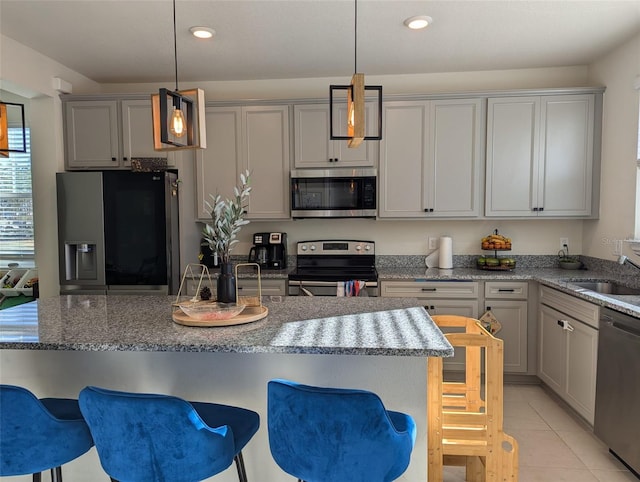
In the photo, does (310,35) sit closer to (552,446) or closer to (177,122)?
(177,122)

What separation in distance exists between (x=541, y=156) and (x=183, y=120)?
9.71ft

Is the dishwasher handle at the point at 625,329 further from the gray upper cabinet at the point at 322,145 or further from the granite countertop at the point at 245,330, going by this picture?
the gray upper cabinet at the point at 322,145

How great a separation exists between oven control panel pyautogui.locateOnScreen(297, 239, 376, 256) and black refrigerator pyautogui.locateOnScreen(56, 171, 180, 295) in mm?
1200

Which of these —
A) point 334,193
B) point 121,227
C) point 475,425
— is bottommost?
point 475,425

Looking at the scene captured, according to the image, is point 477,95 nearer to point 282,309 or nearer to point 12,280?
point 282,309

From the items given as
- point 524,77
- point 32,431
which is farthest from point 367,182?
point 32,431

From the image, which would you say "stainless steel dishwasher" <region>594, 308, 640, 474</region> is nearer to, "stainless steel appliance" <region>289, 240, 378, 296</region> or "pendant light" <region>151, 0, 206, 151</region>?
"stainless steel appliance" <region>289, 240, 378, 296</region>

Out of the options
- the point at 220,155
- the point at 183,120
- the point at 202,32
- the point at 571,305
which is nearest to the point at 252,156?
the point at 220,155

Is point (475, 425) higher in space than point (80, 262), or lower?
lower

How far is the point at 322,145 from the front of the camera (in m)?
3.65

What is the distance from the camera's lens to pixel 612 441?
7.70 feet

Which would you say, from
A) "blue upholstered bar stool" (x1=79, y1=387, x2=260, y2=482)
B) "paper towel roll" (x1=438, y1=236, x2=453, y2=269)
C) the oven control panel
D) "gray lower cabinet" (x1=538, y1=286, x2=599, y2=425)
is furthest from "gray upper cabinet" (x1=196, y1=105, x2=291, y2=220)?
"blue upholstered bar stool" (x1=79, y1=387, x2=260, y2=482)

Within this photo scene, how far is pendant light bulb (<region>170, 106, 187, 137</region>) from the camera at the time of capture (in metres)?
1.80

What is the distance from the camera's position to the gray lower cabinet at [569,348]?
2617 millimetres
